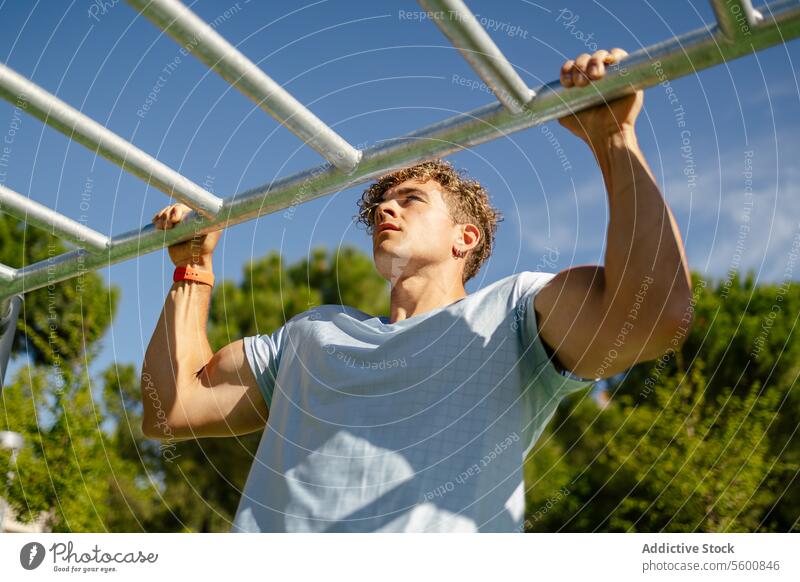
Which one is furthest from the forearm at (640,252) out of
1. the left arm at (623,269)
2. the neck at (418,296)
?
the neck at (418,296)

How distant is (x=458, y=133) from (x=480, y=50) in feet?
0.79

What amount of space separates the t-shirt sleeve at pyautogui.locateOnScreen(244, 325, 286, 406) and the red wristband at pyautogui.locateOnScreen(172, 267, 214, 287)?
0.79 ft

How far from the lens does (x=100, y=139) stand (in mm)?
1944

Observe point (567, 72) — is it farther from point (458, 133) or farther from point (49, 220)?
point (49, 220)

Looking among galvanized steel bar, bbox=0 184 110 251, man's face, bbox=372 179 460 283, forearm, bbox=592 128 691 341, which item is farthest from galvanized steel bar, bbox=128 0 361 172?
galvanized steel bar, bbox=0 184 110 251

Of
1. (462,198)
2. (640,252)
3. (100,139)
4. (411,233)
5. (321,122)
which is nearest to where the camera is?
(640,252)

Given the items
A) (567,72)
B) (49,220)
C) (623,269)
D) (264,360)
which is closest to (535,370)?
(623,269)

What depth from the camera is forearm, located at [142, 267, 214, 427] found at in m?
2.35

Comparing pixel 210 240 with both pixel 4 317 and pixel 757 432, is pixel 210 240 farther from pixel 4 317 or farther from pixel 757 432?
pixel 757 432

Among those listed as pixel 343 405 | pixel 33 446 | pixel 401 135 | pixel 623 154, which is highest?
pixel 33 446
